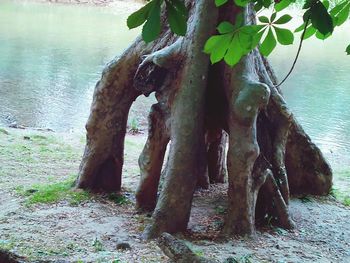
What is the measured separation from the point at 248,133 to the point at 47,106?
1280 centimetres

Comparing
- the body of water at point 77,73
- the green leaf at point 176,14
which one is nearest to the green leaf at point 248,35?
the green leaf at point 176,14

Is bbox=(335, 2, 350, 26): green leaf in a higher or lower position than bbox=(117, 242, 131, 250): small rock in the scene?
higher

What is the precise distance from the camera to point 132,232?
5.11m

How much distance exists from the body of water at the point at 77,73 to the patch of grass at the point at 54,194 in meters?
7.72

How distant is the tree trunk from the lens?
16.4ft

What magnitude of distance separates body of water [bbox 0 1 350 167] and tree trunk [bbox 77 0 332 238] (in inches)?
281

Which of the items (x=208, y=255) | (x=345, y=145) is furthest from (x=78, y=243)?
(x=345, y=145)

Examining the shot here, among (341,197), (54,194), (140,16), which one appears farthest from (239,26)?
(341,197)

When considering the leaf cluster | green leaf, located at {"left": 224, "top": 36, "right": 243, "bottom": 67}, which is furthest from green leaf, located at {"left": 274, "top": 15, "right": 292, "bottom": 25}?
green leaf, located at {"left": 224, "top": 36, "right": 243, "bottom": 67}

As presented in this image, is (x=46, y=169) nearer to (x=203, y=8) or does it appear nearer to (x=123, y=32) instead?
(x=203, y=8)

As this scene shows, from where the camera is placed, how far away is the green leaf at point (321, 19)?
157 cm

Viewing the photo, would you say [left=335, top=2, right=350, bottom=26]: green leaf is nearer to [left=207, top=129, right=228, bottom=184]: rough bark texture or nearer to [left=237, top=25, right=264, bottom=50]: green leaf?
[left=237, top=25, right=264, bottom=50]: green leaf

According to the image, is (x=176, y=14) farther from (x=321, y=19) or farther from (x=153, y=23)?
(x=321, y=19)

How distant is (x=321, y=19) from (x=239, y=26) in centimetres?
30
